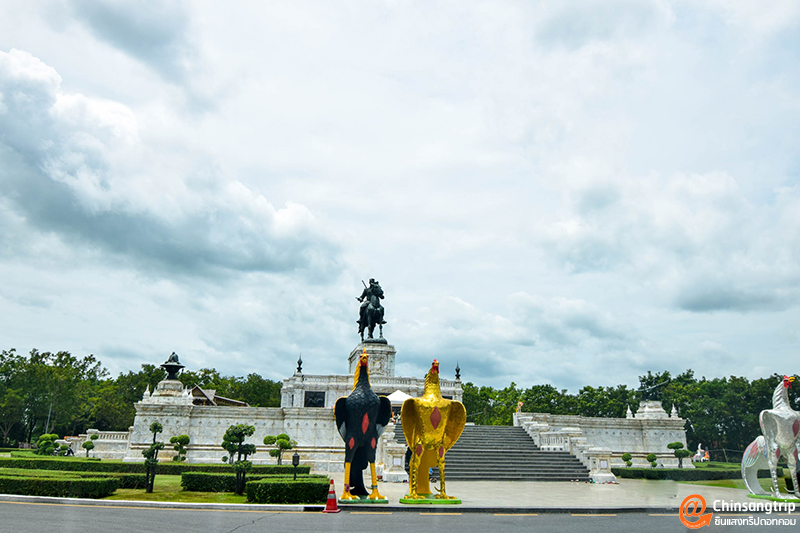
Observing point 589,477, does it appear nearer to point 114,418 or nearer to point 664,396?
point 664,396

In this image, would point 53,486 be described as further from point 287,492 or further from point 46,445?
point 46,445

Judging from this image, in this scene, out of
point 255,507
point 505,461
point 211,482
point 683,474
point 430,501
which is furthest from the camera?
A: point 683,474

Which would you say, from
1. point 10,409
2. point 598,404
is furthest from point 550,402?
point 10,409

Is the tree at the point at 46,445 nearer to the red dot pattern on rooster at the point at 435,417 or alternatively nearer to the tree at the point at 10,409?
the tree at the point at 10,409

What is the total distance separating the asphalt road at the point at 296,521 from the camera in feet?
38.7

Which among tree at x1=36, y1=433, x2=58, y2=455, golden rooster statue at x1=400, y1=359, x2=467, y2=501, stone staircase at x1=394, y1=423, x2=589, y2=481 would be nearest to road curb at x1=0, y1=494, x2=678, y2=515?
golden rooster statue at x1=400, y1=359, x2=467, y2=501

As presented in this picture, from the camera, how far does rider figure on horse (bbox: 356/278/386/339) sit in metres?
48.8

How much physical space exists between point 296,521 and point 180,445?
22540 millimetres

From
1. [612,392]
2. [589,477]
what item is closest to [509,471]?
[589,477]

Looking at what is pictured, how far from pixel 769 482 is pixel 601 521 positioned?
12.3 metres

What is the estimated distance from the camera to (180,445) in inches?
1268

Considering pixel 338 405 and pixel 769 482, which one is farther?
pixel 769 482

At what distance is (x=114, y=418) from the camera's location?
5781 cm

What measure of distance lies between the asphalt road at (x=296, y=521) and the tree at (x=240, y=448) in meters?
3.73
